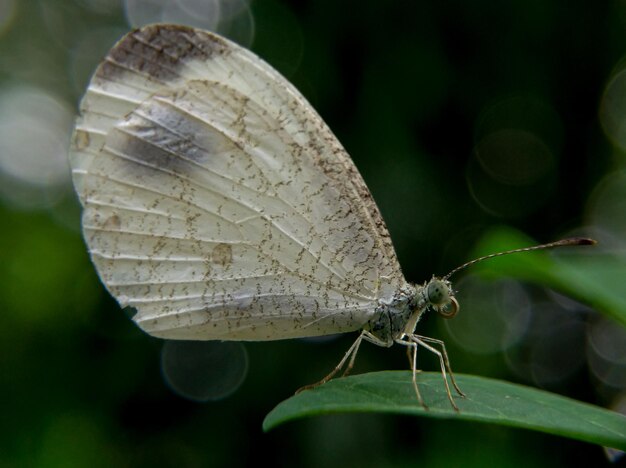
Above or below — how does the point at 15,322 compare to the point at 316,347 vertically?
above

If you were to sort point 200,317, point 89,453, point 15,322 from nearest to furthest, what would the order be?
point 200,317 → point 89,453 → point 15,322

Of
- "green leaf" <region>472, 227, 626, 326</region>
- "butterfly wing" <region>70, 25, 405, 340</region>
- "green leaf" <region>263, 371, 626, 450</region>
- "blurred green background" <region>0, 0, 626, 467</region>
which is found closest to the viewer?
"green leaf" <region>263, 371, 626, 450</region>

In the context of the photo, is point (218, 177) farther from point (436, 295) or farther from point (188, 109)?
point (436, 295)

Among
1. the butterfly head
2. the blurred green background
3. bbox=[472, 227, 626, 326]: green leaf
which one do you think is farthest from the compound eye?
the blurred green background

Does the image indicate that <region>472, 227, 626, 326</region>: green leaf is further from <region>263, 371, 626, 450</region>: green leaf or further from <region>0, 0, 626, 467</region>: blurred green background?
<region>0, 0, 626, 467</region>: blurred green background

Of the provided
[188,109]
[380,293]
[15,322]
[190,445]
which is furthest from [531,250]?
[15,322]

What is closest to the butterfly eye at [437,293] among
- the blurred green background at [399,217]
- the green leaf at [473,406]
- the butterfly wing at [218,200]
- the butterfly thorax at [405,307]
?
the butterfly thorax at [405,307]

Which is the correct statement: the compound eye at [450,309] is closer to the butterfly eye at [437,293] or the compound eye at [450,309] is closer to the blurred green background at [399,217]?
the butterfly eye at [437,293]

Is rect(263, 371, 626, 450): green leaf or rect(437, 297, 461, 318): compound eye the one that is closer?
rect(263, 371, 626, 450): green leaf
